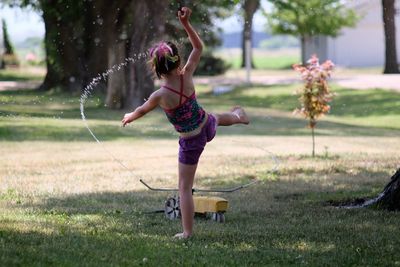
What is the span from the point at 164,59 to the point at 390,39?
3174 cm

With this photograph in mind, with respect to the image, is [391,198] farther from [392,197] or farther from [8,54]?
[8,54]

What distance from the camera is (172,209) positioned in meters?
7.80

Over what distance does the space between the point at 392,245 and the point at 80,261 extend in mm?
2263

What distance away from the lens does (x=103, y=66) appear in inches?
1318

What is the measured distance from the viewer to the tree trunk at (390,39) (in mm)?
36438

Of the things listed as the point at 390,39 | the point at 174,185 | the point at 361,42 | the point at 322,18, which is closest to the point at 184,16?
the point at 174,185

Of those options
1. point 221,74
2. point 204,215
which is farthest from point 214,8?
point 204,215

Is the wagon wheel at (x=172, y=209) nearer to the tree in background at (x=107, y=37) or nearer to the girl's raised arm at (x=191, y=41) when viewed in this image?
the girl's raised arm at (x=191, y=41)

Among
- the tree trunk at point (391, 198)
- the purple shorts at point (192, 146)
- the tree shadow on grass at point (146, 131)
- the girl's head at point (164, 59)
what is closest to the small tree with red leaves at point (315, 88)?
the tree shadow on grass at point (146, 131)

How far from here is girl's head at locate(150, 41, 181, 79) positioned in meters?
6.48

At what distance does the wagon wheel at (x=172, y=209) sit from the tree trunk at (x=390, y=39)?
95.6ft

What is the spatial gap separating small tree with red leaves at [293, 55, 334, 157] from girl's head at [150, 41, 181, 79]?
26.8 feet

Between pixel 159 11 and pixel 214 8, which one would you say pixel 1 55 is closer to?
pixel 214 8

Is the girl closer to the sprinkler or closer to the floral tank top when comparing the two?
the floral tank top
